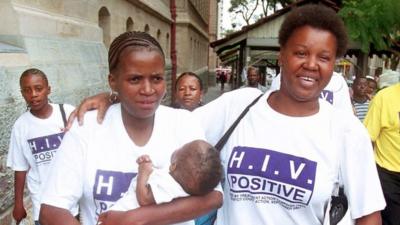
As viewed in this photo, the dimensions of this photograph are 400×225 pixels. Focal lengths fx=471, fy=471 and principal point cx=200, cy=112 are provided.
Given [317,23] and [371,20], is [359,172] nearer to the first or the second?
[317,23]

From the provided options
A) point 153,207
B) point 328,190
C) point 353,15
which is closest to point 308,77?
point 328,190

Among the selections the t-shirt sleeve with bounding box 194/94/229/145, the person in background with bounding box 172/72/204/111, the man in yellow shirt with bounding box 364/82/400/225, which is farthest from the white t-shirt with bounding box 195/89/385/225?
the person in background with bounding box 172/72/204/111

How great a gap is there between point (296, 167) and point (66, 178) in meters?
0.90

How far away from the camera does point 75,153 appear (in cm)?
172

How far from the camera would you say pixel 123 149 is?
1.78 metres

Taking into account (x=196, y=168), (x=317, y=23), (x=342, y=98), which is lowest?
(x=196, y=168)

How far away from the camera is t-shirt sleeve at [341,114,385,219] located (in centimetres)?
188

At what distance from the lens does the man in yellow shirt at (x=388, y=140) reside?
363 centimetres

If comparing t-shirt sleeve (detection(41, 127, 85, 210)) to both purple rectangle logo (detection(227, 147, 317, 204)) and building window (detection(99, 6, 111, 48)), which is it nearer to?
purple rectangle logo (detection(227, 147, 317, 204))

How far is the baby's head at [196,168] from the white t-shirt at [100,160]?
0.13 ft

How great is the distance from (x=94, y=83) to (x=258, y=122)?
5232mm

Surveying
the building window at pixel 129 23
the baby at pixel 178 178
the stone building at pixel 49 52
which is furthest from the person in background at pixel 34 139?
the building window at pixel 129 23

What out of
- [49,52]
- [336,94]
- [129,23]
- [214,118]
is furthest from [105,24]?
[214,118]

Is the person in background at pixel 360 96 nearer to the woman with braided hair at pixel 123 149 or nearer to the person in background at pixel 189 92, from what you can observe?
the person in background at pixel 189 92
